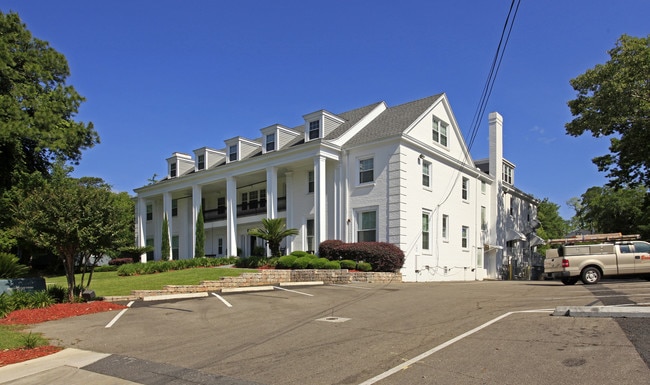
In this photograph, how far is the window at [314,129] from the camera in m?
29.7

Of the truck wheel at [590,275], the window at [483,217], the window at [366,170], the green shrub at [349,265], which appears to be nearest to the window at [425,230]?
the window at [366,170]

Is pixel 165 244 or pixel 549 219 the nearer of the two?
pixel 165 244

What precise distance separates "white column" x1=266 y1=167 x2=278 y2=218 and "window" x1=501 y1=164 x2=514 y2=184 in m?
20.5

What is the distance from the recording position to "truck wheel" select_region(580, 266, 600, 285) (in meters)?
19.3

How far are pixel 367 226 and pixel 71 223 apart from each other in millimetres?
16035

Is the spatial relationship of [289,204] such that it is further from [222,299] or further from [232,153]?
[222,299]

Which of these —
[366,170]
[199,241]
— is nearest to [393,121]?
[366,170]

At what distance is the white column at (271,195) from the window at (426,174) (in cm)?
877

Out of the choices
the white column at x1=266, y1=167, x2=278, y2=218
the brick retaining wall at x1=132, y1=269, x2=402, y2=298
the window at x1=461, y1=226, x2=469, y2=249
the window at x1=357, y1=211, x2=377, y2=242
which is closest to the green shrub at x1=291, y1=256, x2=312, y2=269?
the brick retaining wall at x1=132, y1=269, x2=402, y2=298

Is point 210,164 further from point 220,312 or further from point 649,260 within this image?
A: point 649,260

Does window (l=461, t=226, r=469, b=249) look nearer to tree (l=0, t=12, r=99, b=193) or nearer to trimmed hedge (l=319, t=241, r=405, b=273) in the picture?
trimmed hedge (l=319, t=241, r=405, b=273)

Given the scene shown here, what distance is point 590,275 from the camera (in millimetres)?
19297

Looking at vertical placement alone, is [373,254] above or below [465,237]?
below

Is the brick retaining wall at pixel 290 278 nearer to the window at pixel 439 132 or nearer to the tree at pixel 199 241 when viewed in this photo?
the window at pixel 439 132
